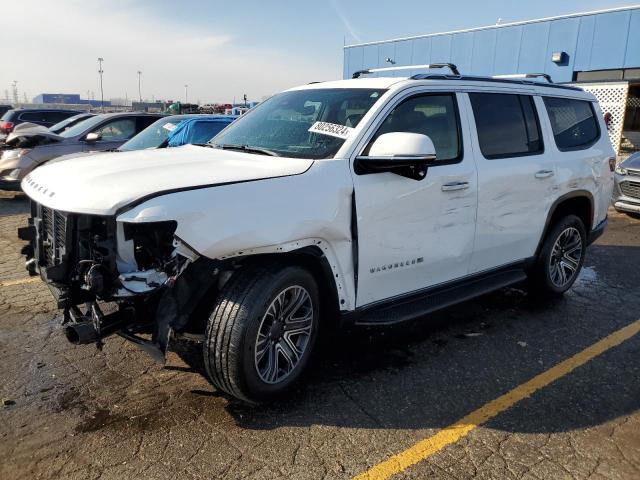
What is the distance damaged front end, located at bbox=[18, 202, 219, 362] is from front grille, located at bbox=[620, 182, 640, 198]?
9.03 m

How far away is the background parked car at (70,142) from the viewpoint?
32.3 feet

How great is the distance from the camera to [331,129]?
138 inches

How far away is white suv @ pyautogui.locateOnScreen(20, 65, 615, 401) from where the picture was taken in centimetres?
279

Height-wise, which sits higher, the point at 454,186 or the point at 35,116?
the point at 35,116

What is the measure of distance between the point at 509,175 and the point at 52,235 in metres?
3.39

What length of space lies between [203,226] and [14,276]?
403 centimetres

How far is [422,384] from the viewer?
3.56m

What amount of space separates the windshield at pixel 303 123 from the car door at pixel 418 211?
222mm

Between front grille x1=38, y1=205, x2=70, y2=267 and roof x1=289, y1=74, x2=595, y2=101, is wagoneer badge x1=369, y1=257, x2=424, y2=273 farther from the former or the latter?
front grille x1=38, y1=205, x2=70, y2=267

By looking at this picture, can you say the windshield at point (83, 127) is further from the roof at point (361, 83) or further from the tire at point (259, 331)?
the tire at point (259, 331)

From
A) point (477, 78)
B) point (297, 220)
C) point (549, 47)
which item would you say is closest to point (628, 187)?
point (477, 78)

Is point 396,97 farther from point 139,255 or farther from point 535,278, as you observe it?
point 535,278

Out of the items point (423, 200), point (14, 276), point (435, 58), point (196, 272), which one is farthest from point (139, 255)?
point (435, 58)

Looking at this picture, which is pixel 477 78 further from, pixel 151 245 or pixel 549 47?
pixel 549 47
